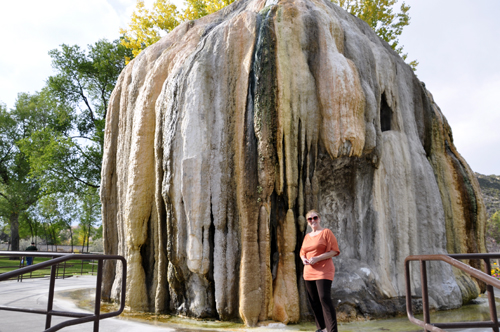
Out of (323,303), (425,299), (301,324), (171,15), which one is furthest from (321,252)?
(171,15)

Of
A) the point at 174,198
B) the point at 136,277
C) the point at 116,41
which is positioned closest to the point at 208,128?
the point at 174,198

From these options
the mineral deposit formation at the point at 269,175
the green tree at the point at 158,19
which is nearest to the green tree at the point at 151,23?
the green tree at the point at 158,19

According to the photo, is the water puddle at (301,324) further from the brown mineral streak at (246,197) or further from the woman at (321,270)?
→ the woman at (321,270)

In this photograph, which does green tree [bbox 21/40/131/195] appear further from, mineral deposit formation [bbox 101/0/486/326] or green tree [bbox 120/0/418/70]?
mineral deposit formation [bbox 101/0/486/326]

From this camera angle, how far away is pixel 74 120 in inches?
861

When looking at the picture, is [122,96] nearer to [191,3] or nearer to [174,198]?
[174,198]

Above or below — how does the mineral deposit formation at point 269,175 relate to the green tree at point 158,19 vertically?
below

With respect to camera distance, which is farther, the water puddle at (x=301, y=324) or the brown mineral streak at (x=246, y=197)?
the brown mineral streak at (x=246, y=197)

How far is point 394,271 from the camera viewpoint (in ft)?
22.7

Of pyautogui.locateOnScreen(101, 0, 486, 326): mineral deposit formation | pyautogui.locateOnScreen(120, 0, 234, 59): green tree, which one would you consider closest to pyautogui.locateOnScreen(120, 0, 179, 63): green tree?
pyautogui.locateOnScreen(120, 0, 234, 59): green tree

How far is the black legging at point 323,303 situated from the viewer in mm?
4180

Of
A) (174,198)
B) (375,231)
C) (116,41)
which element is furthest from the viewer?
(116,41)

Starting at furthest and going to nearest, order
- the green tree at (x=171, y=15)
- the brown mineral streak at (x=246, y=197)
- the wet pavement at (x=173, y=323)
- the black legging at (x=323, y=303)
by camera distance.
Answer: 1. the green tree at (x=171, y=15)
2. the brown mineral streak at (x=246, y=197)
3. the wet pavement at (x=173, y=323)
4. the black legging at (x=323, y=303)

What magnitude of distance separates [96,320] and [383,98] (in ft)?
22.2
